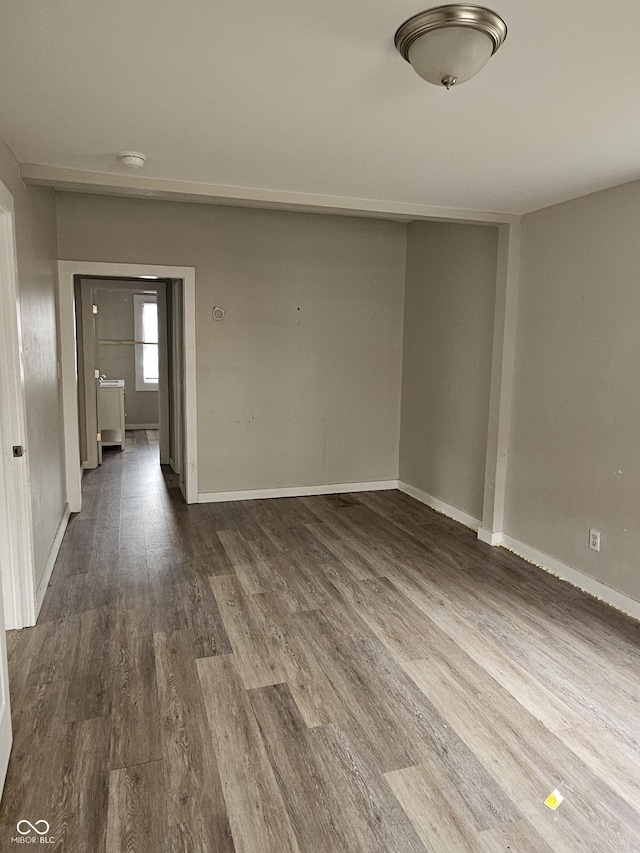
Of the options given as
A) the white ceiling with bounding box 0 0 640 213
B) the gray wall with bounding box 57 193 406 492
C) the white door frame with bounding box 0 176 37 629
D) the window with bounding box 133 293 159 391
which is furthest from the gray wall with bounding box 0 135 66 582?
the window with bounding box 133 293 159 391

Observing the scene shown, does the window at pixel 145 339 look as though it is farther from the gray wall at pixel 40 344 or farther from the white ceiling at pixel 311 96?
the white ceiling at pixel 311 96

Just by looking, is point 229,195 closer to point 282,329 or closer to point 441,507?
point 282,329

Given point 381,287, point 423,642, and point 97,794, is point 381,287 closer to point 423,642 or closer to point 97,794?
point 423,642

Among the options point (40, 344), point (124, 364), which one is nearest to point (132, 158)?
point (40, 344)

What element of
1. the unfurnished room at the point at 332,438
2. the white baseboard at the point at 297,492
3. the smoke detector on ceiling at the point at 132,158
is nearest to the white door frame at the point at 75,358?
the unfurnished room at the point at 332,438

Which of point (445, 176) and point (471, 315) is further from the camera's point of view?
point (471, 315)

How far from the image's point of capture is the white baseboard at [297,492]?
5078 mm

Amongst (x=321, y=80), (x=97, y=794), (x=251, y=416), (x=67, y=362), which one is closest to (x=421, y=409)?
(x=251, y=416)

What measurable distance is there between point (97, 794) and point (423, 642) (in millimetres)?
1547

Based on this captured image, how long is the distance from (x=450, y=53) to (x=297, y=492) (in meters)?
4.11

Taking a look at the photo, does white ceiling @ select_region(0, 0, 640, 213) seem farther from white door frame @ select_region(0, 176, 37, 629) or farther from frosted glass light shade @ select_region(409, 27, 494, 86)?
white door frame @ select_region(0, 176, 37, 629)

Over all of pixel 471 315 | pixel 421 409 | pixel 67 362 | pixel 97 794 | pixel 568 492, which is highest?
pixel 471 315

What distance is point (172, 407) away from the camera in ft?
20.5

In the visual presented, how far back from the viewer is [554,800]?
1.84m
